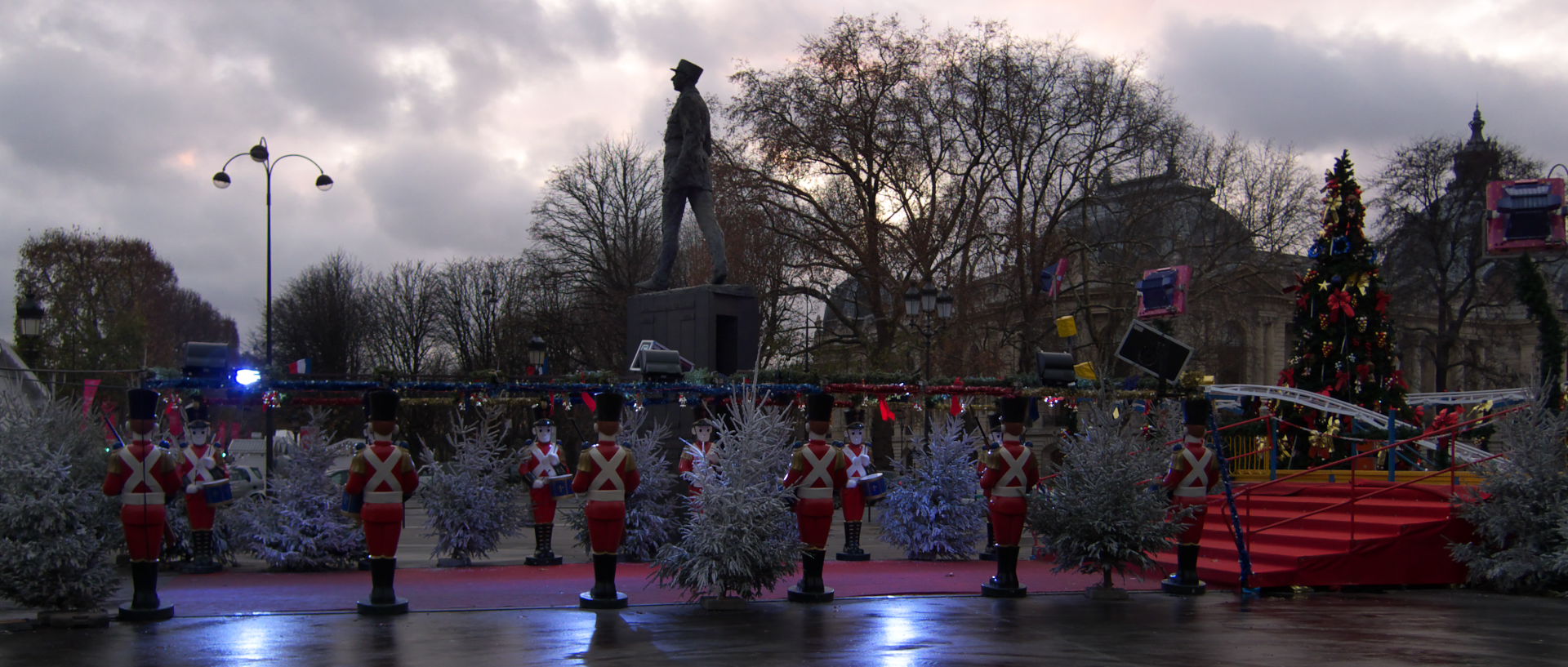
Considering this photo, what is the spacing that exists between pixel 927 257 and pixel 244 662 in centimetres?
2900

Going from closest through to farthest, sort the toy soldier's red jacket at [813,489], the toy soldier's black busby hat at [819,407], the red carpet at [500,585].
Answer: the red carpet at [500,585] < the toy soldier's red jacket at [813,489] < the toy soldier's black busby hat at [819,407]

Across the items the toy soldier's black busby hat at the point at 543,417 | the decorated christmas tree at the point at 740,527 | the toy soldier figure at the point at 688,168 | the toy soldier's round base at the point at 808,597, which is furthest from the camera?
the toy soldier figure at the point at 688,168

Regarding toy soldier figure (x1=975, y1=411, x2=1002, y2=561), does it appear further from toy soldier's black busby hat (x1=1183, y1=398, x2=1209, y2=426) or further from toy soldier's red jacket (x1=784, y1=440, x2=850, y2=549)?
toy soldier's red jacket (x1=784, y1=440, x2=850, y2=549)

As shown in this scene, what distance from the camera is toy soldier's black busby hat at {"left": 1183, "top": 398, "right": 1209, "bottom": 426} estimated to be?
1223 centimetres

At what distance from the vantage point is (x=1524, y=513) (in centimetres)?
1266

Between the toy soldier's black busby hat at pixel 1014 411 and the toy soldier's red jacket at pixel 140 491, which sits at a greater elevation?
the toy soldier's black busby hat at pixel 1014 411

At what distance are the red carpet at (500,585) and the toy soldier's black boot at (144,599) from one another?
1.49 ft

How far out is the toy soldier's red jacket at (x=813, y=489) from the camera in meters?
11.3

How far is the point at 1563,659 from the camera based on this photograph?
842 cm

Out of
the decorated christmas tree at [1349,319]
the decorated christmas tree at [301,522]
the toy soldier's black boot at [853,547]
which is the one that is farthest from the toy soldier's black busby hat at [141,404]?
the decorated christmas tree at [1349,319]

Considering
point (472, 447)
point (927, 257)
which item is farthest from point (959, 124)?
point (472, 447)

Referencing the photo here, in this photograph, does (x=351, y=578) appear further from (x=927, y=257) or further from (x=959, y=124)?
(x=959, y=124)

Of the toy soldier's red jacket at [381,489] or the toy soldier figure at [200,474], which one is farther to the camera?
the toy soldier figure at [200,474]

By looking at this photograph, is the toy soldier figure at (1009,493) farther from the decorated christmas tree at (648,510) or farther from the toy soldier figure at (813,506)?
the decorated christmas tree at (648,510)
